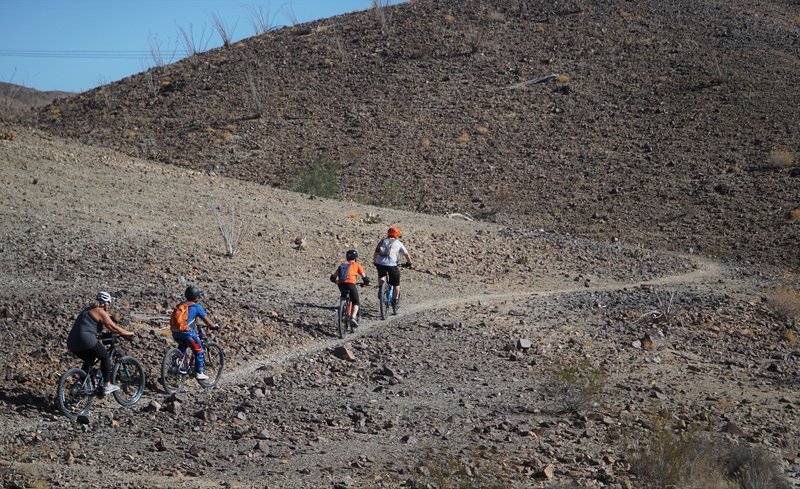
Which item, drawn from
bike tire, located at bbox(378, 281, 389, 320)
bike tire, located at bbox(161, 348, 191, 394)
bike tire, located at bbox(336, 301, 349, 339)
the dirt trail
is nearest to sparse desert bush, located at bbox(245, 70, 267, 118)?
the dirt trail

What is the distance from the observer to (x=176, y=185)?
2442 cm

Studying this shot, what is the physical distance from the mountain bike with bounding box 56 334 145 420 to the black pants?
7cm

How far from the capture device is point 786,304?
741 inches

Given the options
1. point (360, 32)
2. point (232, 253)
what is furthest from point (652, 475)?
point (360, 32)

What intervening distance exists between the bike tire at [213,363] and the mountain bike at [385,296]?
4.35m

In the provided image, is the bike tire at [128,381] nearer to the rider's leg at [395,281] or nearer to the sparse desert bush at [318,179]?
the rider's leg at [395,281]

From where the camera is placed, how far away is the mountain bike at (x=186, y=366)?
11.8 metres

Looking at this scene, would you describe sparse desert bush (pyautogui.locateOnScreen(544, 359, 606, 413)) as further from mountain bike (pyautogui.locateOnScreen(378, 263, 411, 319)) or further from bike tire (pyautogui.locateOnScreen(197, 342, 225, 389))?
bike tire (pyautogui.locateOnScreen(197, 342, 225, 389))

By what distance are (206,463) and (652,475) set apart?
483 centimetres

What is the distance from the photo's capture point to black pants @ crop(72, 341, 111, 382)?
35.4 ft

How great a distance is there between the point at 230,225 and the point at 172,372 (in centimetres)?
885

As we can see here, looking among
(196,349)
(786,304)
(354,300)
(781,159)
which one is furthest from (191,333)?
(781,159)

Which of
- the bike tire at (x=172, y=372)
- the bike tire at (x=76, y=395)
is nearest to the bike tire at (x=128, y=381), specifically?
the bike tire at (x=172, y=372)

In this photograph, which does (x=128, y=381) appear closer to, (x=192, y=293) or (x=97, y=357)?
(x=97, y=357)
